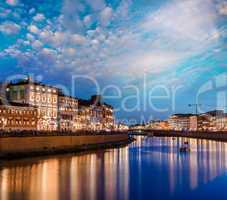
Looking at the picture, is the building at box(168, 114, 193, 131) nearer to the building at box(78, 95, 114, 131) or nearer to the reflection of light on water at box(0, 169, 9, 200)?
the building at box(78, 95, 114, 131)

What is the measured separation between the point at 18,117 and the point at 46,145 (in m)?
19.9

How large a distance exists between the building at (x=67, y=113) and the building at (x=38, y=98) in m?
3.73

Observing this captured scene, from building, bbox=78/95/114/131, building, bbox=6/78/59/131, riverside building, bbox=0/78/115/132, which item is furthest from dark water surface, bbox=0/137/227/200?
building, bbox=78/95/114/131

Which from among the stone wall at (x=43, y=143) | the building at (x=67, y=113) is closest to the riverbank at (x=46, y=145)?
the stone wall at (x=43, y=143)

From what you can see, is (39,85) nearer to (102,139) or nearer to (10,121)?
(10,121)

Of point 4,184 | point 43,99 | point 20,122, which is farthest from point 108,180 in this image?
point 43,99

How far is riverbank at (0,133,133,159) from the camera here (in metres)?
34.2

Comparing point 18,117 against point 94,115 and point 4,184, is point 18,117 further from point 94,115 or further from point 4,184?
point 94,115

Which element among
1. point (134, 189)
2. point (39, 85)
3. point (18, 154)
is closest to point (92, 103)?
point (39, 85)

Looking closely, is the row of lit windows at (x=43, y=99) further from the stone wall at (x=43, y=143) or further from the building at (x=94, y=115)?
the stone wall at (x=43, y=143)

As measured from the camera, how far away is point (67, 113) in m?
81.8

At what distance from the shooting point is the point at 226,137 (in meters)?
71.1

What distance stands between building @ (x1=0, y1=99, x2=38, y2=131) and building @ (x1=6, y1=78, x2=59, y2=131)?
305 cm

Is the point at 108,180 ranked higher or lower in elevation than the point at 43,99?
lower
